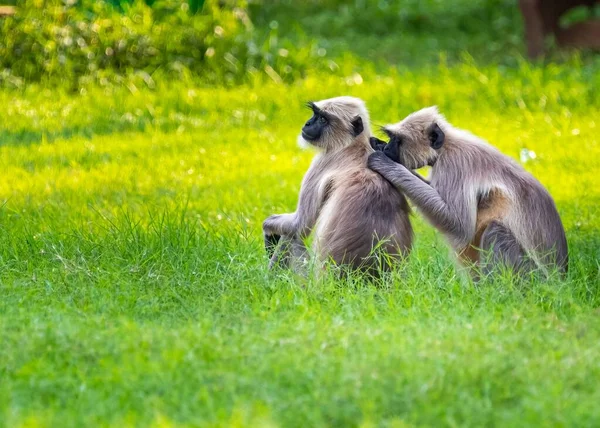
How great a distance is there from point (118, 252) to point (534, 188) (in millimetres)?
2131

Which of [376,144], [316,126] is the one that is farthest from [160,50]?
[376,144]

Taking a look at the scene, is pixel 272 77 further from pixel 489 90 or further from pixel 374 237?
pixel 374 237

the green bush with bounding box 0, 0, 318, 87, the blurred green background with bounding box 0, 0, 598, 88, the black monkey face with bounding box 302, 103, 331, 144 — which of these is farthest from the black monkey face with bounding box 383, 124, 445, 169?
the green bush with bounding box 0, 0, 318, 87

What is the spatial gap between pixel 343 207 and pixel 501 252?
2.58ft

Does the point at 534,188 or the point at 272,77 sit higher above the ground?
the point at 534,188

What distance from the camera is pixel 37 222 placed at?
6.19 metres

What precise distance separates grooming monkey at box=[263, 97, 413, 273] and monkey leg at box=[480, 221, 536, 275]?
0.38 meters

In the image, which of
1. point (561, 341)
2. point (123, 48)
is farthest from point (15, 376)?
point (123, 48)

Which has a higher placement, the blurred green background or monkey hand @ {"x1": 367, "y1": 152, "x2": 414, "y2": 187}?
monkey hand @ {"x1": 367, "y1": 152, "x2": 414, "y2": 187}

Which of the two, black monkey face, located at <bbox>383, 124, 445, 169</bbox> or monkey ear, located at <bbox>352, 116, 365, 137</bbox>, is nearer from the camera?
black monkey face, located at <bbox>383, 124, 445, 169</bbox>

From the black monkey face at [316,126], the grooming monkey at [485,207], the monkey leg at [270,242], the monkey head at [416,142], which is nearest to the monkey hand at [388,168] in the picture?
the grooming monkey at [485,207]

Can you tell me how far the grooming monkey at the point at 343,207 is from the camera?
16.3 ft

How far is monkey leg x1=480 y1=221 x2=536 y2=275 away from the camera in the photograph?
16.4 ft

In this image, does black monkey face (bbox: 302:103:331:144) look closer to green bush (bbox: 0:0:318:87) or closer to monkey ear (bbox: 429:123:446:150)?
monkey ear (bbox: 429:123:446:150)
